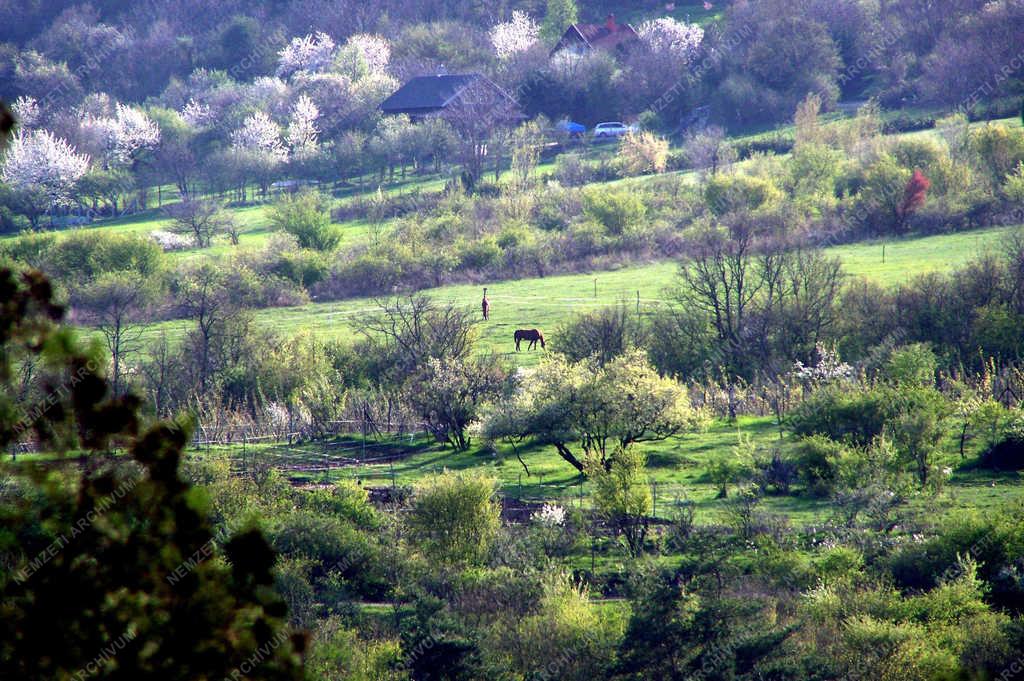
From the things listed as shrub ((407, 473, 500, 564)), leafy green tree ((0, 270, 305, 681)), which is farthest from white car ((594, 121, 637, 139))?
leafy green tree ((0, 270, 305, 681))

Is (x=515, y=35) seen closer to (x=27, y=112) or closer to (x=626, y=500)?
(x=27, y=112)

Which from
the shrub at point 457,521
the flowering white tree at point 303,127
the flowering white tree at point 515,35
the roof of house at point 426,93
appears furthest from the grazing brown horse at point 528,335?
the flowering white tree at point 515,35

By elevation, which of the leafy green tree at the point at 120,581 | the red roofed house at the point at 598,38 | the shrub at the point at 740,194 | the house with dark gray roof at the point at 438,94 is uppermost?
the red roofed house at the point at 598,38

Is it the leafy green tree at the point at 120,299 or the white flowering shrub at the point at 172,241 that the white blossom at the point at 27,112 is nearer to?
the white flowering shrub at the point at 172,241

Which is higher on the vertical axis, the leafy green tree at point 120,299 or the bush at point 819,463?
the leafy green tree at point 120,299

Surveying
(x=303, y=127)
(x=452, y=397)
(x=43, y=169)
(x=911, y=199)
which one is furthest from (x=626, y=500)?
(x=303, y=127)

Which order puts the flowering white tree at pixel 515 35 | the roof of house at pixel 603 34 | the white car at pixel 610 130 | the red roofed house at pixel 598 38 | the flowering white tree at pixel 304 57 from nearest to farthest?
the white car at pixel 610 130 < the red roofed house at pixel 598 38 < the roof of house at pixel 603 34 < the flowering white tree at pixel 515 35 < the flowering white tree at pixel 304 57

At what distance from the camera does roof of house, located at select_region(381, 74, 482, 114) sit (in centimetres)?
8525

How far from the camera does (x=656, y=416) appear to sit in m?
25.1

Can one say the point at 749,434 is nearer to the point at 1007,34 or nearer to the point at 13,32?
the point at 1007,34

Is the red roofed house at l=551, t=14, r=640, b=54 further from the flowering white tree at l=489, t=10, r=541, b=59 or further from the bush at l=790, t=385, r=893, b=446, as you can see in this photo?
the bush at l=790, t=385, r=893, b=446

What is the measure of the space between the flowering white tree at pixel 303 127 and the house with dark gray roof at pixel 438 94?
536 cm

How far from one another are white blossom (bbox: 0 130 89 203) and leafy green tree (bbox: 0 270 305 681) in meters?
71.6

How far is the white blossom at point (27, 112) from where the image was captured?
93000 mm
